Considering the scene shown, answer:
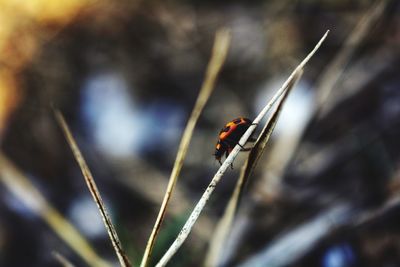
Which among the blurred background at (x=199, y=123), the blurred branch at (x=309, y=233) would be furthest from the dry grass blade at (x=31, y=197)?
the blurred branch at (x=309, y=233)

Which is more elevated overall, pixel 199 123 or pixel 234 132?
pixel 199 123

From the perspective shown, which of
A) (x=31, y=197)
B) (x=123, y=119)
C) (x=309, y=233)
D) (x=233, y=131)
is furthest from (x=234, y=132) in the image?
(x=123, y=119)

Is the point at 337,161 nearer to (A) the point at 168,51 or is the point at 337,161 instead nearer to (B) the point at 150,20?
(A) the point at 168,51

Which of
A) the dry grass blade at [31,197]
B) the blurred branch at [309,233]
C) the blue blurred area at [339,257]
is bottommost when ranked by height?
the blue blurred area at [339,257]

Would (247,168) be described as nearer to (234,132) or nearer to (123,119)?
(234,132)

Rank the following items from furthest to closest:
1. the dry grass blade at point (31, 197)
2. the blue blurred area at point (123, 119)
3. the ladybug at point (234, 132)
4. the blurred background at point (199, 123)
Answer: the blue blurred area at point (123, 119), the dry grass blade at point (31, 197), the blurred background at point (199, 123), the ladybug at point (234, 132)

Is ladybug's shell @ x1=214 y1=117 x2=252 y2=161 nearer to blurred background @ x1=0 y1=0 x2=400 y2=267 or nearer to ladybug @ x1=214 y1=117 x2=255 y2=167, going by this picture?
ladybug @ x1=214 y1=117 x2=255 y2=167

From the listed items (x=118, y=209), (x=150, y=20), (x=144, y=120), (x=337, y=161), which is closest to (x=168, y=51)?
(x=150, y=20)

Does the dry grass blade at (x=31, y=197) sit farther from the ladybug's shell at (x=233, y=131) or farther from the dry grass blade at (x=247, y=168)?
the ladybug's shell at (x=233, y=131)
